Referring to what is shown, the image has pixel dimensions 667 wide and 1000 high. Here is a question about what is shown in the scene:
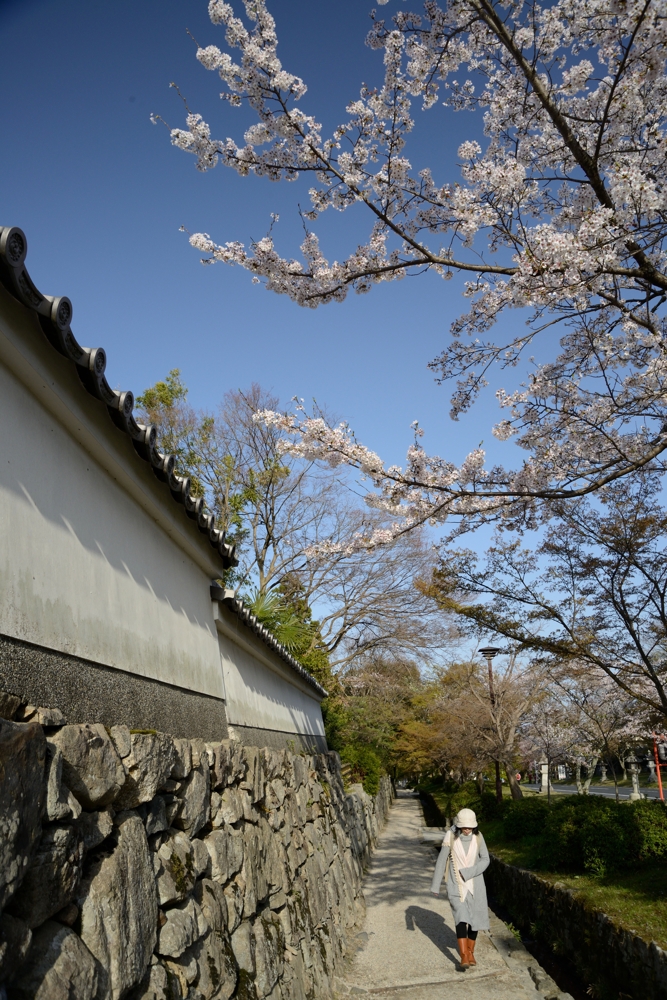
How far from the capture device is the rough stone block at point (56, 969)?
1820 mm

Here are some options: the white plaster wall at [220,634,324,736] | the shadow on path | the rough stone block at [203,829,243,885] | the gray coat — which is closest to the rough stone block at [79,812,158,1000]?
the rough stone block at [203,829,243,885]

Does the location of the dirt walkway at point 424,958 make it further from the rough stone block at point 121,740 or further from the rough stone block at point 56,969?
the rough stone block at point 56,969

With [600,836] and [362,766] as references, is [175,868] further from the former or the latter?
[362,766]

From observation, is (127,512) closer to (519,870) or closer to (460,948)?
(460,948)

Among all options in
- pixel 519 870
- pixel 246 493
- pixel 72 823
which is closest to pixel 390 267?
pixel 72 823

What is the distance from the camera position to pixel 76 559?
3.03 meters

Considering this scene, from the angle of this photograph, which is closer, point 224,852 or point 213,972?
point 213,972

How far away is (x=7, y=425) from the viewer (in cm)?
252

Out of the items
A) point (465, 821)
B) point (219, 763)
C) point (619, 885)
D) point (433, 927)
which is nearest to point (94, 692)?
point (219, 763)

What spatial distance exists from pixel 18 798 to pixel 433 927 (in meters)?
8.35

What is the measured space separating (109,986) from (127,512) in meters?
2.24

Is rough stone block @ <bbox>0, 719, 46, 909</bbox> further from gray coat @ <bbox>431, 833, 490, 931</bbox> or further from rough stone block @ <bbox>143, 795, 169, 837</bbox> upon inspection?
gray coat @ <bbox>431, 833, 490, 931</bbox>

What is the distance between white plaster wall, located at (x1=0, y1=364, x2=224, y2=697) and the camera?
2518mm

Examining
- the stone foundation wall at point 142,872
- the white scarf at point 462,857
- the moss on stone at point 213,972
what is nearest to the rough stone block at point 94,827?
the stone foundation wall at point 142,872
